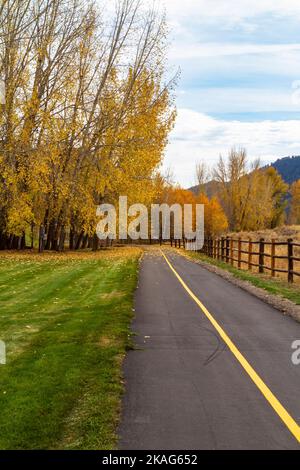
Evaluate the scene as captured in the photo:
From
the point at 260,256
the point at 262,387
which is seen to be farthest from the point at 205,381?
the point at 260,256

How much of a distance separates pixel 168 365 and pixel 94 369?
3.81 ft

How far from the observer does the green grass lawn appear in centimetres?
540

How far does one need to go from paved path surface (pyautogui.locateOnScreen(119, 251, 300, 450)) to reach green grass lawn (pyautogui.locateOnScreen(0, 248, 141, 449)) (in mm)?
298

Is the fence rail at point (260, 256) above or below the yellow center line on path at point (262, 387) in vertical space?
above

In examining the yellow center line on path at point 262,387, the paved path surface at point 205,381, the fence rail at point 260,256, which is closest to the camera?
the paved path surface at point 205,381

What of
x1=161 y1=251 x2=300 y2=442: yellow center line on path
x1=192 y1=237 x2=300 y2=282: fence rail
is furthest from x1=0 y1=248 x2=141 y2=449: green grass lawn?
x1=192 y1=237 x2=300 y2=282: fence rail

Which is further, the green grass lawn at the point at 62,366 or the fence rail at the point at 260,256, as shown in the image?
the fence rail at the point at 260,256

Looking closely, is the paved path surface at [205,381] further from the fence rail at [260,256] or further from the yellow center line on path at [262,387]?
the fence rail at [260,256]

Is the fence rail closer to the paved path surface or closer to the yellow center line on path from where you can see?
the paved path surface

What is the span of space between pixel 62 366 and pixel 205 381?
6.97 feet

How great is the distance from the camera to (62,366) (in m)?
7.80

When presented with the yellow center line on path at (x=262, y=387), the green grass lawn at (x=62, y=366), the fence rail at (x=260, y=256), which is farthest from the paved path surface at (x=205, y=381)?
the fence rail at (x=260, y=256)

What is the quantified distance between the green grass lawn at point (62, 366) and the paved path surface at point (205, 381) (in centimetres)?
30

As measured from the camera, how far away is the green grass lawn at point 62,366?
5402 millimetres
